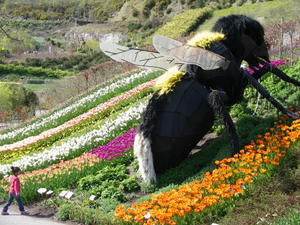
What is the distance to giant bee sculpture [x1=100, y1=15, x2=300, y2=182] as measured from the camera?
791 cm

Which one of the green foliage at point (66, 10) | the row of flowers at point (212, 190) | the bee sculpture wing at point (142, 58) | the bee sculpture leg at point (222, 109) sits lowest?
the green foliage at point (66, 10)

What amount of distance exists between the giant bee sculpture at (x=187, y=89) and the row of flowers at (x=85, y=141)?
18.2ft

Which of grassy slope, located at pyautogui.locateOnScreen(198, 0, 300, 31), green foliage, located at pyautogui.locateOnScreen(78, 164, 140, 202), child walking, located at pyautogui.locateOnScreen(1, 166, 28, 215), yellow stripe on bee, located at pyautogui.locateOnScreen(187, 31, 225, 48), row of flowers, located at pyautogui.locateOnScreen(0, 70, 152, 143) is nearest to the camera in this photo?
yellow stripe on bee, located at pyautogui.locateOnScreen(187, 31, 225, 48)

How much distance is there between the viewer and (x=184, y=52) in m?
7.93

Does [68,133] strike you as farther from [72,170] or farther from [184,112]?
[184,112]

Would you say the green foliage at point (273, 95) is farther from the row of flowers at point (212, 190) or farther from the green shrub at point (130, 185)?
the green shrub at point (130, 185)

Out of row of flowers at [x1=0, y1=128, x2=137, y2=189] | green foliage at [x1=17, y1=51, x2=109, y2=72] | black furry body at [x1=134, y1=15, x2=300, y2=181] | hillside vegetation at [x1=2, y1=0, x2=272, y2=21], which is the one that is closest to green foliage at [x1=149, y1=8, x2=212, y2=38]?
hillside vegetation at [x1=2, y1=0, x2=272, y2=21]

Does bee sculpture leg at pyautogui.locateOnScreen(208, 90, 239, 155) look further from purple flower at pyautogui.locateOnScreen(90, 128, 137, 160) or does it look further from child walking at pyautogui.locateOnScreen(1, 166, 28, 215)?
child walking at pyautogui.locateOnScreen(1, 166, 28, 215)

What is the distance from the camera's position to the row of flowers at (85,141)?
1354cm

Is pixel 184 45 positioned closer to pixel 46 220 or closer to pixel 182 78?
pixel 182 78

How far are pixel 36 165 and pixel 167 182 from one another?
603 centimetres

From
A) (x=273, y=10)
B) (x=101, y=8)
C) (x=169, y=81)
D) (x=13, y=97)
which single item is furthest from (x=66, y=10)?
(x=169, y=81)

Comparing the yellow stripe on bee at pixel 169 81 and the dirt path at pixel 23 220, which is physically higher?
the yellow stripe on bee at pixel 169 81

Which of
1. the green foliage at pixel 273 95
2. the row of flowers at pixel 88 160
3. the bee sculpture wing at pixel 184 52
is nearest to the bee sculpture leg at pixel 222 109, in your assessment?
the bee sculpture wing at pixel 184 52
